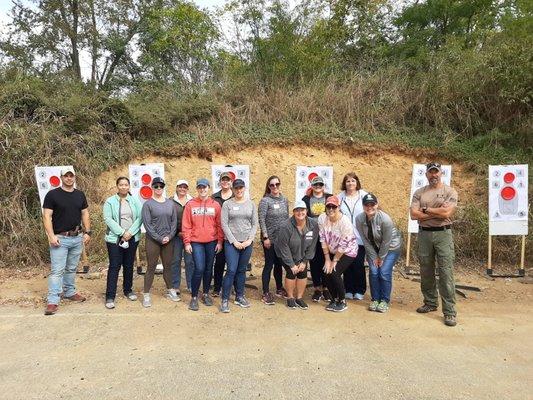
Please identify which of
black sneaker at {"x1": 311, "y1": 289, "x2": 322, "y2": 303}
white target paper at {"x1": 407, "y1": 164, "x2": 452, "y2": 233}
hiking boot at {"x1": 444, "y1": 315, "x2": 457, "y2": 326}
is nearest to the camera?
hiking boot at {"x1": 444, "y1": 315, "x2": 457, "y2": 326}

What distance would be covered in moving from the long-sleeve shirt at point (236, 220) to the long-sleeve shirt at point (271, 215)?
→ 306mm

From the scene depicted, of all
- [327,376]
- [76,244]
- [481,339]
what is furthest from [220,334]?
[481,339]

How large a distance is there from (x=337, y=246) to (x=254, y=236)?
104 centimetres

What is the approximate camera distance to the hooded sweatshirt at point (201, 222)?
528cm

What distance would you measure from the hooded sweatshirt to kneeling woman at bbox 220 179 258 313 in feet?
0.55

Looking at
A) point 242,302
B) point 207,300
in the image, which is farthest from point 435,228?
point 207,300

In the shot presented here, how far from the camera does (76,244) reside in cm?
549

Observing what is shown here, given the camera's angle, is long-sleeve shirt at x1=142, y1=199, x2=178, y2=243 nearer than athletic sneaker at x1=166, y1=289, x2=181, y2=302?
Yes

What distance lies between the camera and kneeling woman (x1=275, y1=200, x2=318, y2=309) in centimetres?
523

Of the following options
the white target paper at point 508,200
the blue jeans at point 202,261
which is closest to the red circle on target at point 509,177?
the white target paper at point 508,200

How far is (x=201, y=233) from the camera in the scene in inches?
207

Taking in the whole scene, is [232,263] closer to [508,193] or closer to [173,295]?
[173,295]

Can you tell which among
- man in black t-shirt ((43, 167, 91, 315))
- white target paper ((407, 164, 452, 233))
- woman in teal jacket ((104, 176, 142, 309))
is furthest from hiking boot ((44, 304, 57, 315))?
white target paper ((407, 164, 452, 233))

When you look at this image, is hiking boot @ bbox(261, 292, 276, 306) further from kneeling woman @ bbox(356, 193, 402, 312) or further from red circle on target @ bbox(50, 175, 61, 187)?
red circle on target @ bbox(50, 175, 61, 187)
